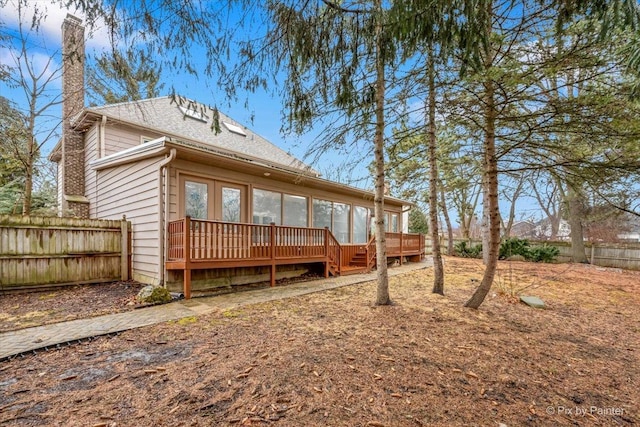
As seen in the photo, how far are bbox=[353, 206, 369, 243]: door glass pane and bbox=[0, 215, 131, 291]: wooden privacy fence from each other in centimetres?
783

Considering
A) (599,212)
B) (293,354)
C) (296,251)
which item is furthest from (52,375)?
(599,212)

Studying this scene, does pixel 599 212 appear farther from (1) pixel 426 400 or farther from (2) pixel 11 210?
(2) pixel 11 210

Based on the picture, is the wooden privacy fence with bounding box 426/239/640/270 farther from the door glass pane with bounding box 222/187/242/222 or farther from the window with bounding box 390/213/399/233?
the door glass pane with bounding box 222/187/242/222

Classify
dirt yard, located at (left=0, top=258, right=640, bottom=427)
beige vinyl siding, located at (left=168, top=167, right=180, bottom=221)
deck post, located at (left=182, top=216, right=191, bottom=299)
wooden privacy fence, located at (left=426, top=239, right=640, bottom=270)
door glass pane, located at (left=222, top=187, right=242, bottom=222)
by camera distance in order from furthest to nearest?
1. wooden privacy fence, located at (left=426, top=239, right=640, bottom=270)
2. door glass pane, located at (left=222, top=187, right=242, bottom=222)
3. beige vinyl siding, located at (left=168, top=167, right=180, bottom=221)
4. deck post, located at (left=182, top=216, right=191, bottom=299)
5. dirt yard, located at (left=0, top=258, right=640, bottom=427)

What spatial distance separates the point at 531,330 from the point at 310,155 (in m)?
4.43

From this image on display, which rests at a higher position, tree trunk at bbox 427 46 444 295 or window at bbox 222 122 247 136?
window at bbox 222 122 247 136

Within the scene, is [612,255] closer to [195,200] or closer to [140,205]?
[195,200]

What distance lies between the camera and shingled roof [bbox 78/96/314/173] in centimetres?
926

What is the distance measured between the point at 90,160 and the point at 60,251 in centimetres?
422

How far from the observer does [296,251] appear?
8.09 m

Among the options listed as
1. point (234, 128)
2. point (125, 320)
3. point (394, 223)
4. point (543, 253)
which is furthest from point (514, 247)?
point (125, 320)

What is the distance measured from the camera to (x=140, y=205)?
701 centimetres

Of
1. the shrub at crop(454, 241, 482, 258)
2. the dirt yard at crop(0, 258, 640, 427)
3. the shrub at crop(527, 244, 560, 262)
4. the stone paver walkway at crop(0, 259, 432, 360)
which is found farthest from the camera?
the shrub at crop(454, 241, 482, 258)

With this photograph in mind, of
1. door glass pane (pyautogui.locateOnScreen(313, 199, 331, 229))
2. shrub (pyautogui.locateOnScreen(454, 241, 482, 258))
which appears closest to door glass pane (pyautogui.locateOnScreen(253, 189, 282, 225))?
door glass pane (pyautogui.locateOnScreen(313, 199, 331, 229))
